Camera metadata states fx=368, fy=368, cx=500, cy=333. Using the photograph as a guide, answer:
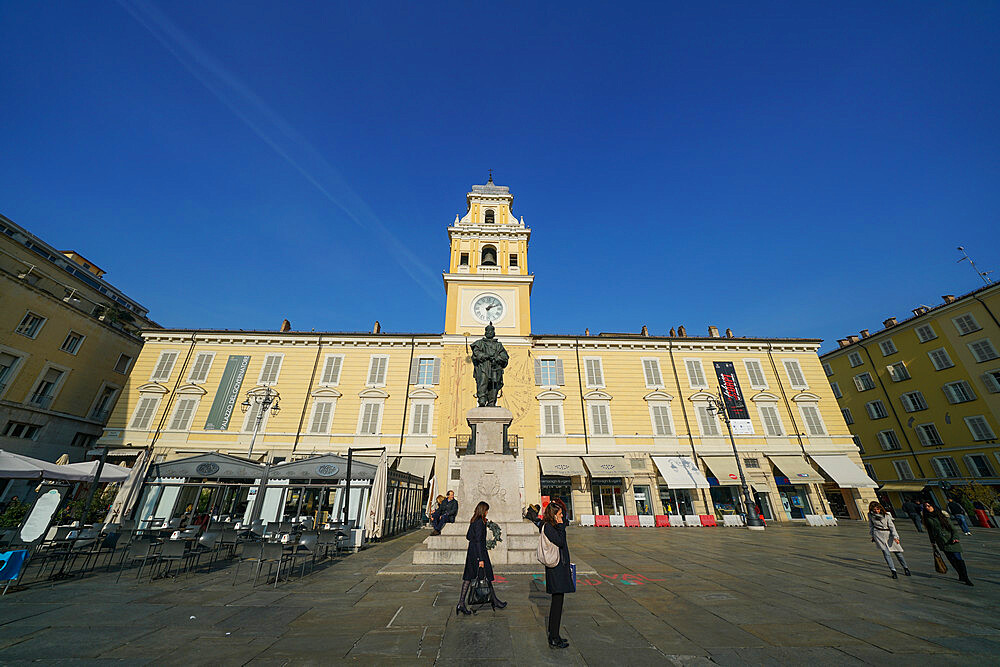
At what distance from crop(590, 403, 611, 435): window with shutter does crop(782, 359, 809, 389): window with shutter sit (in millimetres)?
14049

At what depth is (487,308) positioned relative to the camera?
27250 mm

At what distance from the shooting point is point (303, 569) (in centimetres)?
857

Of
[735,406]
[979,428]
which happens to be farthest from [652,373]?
[979,428]

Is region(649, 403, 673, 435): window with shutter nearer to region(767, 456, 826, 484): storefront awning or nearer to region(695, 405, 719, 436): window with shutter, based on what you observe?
region(695, 405, 719, 436): window with shutter

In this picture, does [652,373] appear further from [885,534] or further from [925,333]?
[925,333]

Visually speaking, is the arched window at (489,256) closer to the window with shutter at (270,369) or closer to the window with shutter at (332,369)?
the window with shutter at (332,369)

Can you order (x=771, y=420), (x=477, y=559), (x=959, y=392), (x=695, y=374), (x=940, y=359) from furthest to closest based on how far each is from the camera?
(x=940, y=359), (x=695, y=374), (x=959, y=392), (x=771, y=420), (x=477, y=559)

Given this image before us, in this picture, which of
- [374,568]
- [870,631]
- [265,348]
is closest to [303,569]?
[374,568]

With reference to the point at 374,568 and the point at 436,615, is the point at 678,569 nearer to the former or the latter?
the point at 436,615

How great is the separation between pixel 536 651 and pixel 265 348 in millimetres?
28102

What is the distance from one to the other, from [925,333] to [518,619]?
131 ft

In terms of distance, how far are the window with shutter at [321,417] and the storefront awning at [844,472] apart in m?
31.9

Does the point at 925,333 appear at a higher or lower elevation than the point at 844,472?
higher

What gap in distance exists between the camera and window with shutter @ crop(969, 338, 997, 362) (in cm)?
2464
